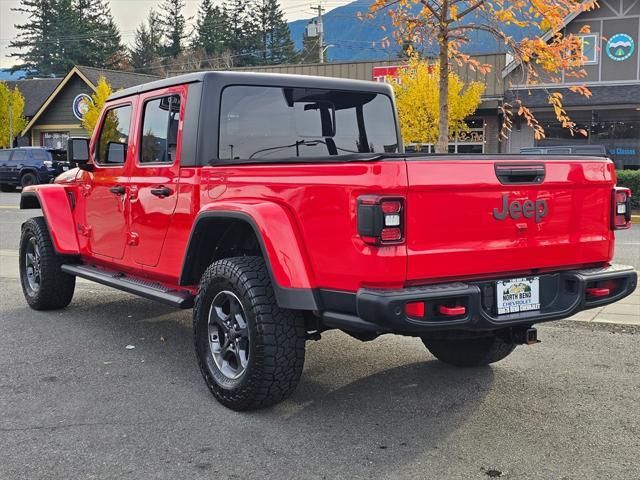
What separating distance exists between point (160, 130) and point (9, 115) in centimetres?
4012

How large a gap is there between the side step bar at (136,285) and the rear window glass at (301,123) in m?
0.96

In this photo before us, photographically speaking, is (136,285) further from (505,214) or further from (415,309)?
(505,214)

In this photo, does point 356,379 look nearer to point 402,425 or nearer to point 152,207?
point 402,425

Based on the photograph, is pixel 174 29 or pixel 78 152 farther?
pixel 174 29

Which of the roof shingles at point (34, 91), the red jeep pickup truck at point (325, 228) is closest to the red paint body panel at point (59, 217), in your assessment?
the red jeep pickup truck at point (325, 228)

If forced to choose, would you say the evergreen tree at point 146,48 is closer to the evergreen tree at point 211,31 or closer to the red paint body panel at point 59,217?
the evergreen tree at point 211,31

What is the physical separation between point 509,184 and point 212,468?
6.49 feet

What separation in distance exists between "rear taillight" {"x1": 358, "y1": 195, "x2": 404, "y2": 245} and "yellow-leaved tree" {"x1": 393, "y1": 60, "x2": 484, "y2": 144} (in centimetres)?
1996

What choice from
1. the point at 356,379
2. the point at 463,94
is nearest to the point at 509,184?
the point at 356,379

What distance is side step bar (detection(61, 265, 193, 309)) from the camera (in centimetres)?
439

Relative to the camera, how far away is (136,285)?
4.90m

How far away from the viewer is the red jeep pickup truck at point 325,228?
126 inches

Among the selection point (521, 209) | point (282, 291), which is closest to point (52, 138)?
point (282, 291)

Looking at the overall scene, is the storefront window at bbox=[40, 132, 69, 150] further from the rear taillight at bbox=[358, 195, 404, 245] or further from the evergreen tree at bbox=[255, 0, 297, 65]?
the rear taillight at bbox=[358, 195, 404, 245]
